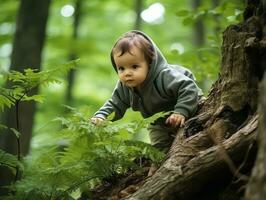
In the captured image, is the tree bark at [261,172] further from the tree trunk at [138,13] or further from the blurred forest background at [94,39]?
the tree trunk at [138,13]

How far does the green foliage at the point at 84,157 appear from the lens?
3154 mm

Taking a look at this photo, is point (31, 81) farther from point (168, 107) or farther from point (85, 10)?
point (85, 10)

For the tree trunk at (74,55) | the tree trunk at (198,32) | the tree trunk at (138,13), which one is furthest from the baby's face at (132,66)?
the tree trunk at (74,55)

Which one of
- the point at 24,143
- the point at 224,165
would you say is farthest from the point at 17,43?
the point at 224,165

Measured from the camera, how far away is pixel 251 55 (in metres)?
3.06

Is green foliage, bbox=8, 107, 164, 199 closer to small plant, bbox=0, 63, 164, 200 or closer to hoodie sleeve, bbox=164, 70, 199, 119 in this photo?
small plant, bbox=0, 63, 164, 200

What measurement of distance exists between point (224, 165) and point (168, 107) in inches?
53.9

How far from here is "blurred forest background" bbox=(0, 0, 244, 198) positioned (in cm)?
718

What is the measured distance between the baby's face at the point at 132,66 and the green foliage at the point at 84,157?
55cm

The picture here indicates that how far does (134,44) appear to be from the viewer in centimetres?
368

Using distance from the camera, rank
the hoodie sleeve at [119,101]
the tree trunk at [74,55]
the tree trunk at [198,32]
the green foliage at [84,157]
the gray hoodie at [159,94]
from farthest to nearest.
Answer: the tree trunk at [74,55] < the tree trunk at [198,32] < the hoodie sleeve at [119,101] < the gray hoodie at [159,94] < the green foliage at [84,157]

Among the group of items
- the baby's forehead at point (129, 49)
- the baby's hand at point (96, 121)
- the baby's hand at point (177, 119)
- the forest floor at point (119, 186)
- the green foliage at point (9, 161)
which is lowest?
the forest floor at point (119, 186)

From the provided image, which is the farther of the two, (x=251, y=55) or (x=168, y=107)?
(x=168, y=107)

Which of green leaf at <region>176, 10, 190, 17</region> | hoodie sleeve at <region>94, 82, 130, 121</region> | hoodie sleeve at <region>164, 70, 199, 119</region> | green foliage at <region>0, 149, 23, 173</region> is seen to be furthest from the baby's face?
green leaf at <region>176, 10, 190, 17</region>
